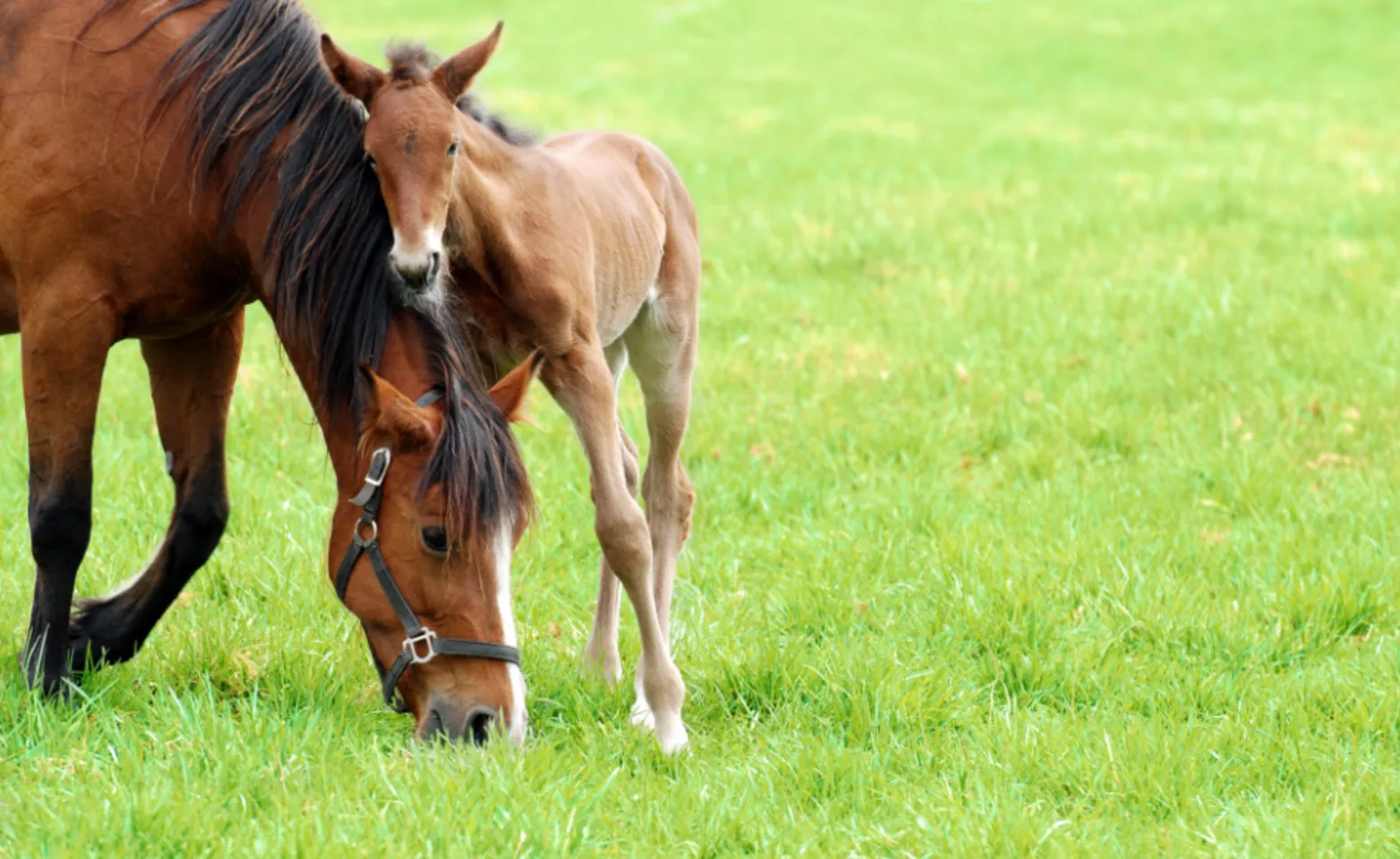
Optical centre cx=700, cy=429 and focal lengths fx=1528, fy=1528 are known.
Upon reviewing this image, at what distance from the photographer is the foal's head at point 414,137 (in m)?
3.38

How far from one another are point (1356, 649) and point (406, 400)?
2770 millimetres

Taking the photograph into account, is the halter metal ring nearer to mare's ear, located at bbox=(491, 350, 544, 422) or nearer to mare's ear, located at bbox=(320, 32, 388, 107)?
mare's ear, located at bbox=(491, 350, 544, 422)

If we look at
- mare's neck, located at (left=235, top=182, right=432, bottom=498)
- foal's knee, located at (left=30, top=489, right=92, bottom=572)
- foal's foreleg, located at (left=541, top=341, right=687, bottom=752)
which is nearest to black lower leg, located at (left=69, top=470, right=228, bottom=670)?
foal's knee, located at (left=30, top=489, right=92, bottom=572)

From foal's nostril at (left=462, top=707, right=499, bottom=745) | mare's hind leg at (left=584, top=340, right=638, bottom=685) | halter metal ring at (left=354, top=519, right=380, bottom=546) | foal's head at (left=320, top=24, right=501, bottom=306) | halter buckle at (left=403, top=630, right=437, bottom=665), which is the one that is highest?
foal's head at (left=320, top=24, right=501, bottom=306)

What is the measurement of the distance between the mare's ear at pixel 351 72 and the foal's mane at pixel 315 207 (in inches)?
8.1

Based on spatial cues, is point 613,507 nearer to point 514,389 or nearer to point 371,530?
point 514,389

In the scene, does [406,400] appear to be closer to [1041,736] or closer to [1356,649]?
[1041,736]

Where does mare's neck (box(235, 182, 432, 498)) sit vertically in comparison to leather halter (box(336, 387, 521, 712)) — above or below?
above

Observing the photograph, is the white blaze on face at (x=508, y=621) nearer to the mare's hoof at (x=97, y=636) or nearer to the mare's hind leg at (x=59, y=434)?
the mare's hind leg at (x=59, y=434)

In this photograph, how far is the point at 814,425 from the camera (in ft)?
21.6

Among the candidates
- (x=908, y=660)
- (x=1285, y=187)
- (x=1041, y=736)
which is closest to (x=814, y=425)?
(x=908, y=660)

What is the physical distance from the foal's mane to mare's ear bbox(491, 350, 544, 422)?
0.04 m

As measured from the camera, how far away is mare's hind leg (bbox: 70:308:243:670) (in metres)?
4.36

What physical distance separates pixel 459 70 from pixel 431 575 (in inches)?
46.5
